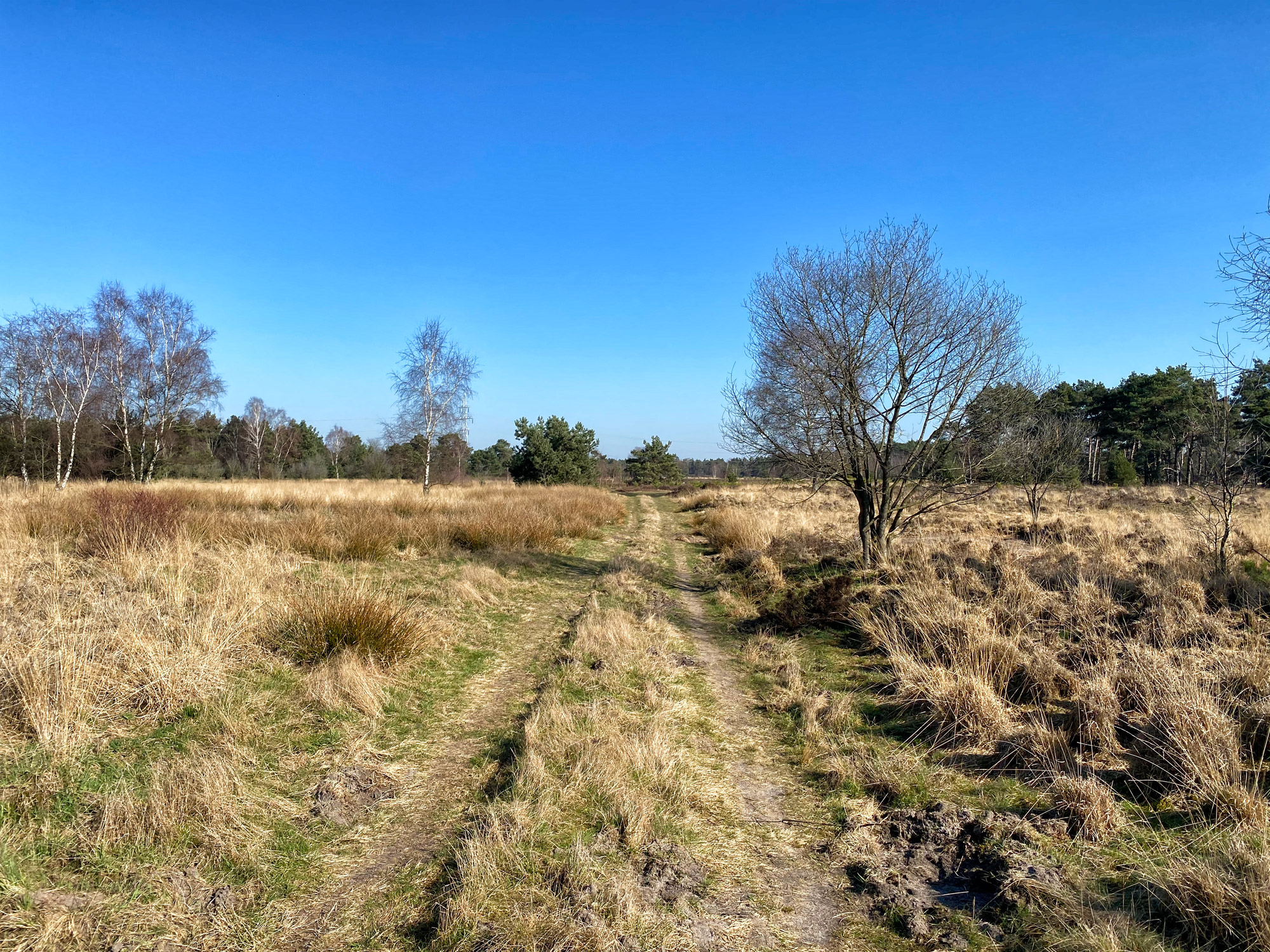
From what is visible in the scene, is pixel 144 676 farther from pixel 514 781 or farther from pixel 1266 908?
pixel 1266 908

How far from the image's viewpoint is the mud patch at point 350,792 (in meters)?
3.76

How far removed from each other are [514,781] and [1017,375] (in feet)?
34.5

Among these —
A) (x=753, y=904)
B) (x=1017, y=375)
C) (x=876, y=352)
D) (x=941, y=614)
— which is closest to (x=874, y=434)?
(x=876, y=352)

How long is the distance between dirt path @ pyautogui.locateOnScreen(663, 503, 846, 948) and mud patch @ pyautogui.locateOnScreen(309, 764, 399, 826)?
2226 mm

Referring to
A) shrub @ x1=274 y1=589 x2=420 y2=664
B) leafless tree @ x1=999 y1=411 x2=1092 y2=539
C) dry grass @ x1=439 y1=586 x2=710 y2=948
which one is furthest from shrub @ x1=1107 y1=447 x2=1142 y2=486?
shrub @ x1=274 y1=589 x2=420 y2=664

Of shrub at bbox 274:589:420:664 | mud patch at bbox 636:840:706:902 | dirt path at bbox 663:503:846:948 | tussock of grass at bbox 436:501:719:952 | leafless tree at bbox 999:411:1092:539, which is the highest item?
leafless tree at bbox 999:411:1092:539

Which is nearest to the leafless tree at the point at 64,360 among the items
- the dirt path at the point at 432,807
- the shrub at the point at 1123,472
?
the dirt path at the point at 432,807

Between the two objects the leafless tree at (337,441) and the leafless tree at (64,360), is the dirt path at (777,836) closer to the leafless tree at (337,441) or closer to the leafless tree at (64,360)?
the leafless tree at (64,360)

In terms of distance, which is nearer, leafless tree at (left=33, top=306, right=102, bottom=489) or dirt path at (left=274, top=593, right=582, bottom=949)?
dirt path at (left=274, top=593, right=582, bottom=949)

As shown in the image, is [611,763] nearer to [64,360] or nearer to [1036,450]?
[1036,450]

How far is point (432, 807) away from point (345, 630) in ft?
8.69

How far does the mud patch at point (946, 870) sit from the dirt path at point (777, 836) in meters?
0.23

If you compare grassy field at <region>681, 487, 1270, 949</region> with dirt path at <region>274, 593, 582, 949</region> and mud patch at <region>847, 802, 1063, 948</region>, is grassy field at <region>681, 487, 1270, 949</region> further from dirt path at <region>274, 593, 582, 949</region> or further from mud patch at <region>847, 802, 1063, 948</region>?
dirt path at <region>274, 593, 582, 949</region>

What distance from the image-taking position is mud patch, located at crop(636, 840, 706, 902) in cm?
309
